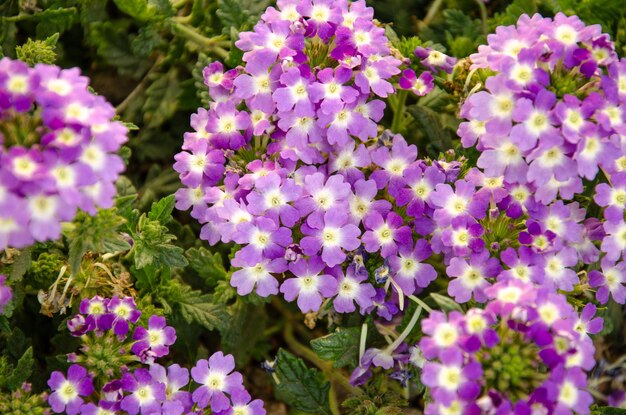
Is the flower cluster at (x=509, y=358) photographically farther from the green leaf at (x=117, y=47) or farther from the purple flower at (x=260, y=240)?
the green leaf at (x=117, y=47)

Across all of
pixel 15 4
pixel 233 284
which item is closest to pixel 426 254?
pixel 233 284

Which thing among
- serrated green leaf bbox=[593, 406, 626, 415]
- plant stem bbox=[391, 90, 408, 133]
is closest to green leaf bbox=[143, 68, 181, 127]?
plant stem bbox=[391, 90, 408, 133]

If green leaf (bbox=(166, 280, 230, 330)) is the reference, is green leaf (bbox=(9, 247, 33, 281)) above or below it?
above

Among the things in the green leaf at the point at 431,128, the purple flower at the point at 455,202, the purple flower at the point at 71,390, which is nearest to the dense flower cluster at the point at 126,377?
the purple flower at the point at 71,390

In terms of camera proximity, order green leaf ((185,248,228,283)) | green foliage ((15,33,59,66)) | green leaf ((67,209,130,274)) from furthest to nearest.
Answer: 1. green leaf ((185,248,228,283))
2. green foliage ((15,33,59,66))
3. green leaf ((67,209,130,274))

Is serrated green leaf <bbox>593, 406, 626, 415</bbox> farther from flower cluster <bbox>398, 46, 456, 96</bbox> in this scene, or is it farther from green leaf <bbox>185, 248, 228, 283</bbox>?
green leaf <bbox>185, 248, 228, 283</bbox>

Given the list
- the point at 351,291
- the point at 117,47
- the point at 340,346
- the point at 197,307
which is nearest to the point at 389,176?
the point at 351,291
